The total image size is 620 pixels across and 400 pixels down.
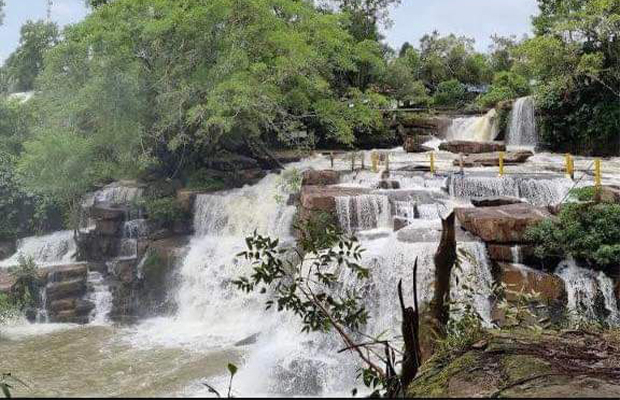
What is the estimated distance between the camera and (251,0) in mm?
15961

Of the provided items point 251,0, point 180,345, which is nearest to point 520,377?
point 180,345

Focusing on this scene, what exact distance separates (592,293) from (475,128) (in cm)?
1485

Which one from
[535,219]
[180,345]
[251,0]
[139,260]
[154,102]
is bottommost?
[180,345]

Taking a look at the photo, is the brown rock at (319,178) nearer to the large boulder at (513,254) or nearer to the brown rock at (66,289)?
the large boulder at (513,254)

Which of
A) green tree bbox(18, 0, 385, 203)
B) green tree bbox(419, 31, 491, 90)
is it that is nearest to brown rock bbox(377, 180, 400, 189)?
green tree bbox(18, 0, 385, 203)

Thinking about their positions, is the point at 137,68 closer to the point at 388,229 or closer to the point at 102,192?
the point at 102,192

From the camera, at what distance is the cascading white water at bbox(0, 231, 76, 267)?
16734 mm

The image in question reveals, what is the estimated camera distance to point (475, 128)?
2397 cm

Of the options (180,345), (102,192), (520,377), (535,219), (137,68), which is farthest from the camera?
(102,192)

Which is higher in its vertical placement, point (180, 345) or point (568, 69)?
point (568, 69)

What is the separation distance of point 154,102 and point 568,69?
13701 millimetres

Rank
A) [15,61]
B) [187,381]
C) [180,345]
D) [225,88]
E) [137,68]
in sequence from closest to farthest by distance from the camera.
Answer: [187,381], [180,345], [225,88], [137,68], [15,61]

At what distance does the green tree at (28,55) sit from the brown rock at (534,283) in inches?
1373

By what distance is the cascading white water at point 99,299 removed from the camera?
13.8m
